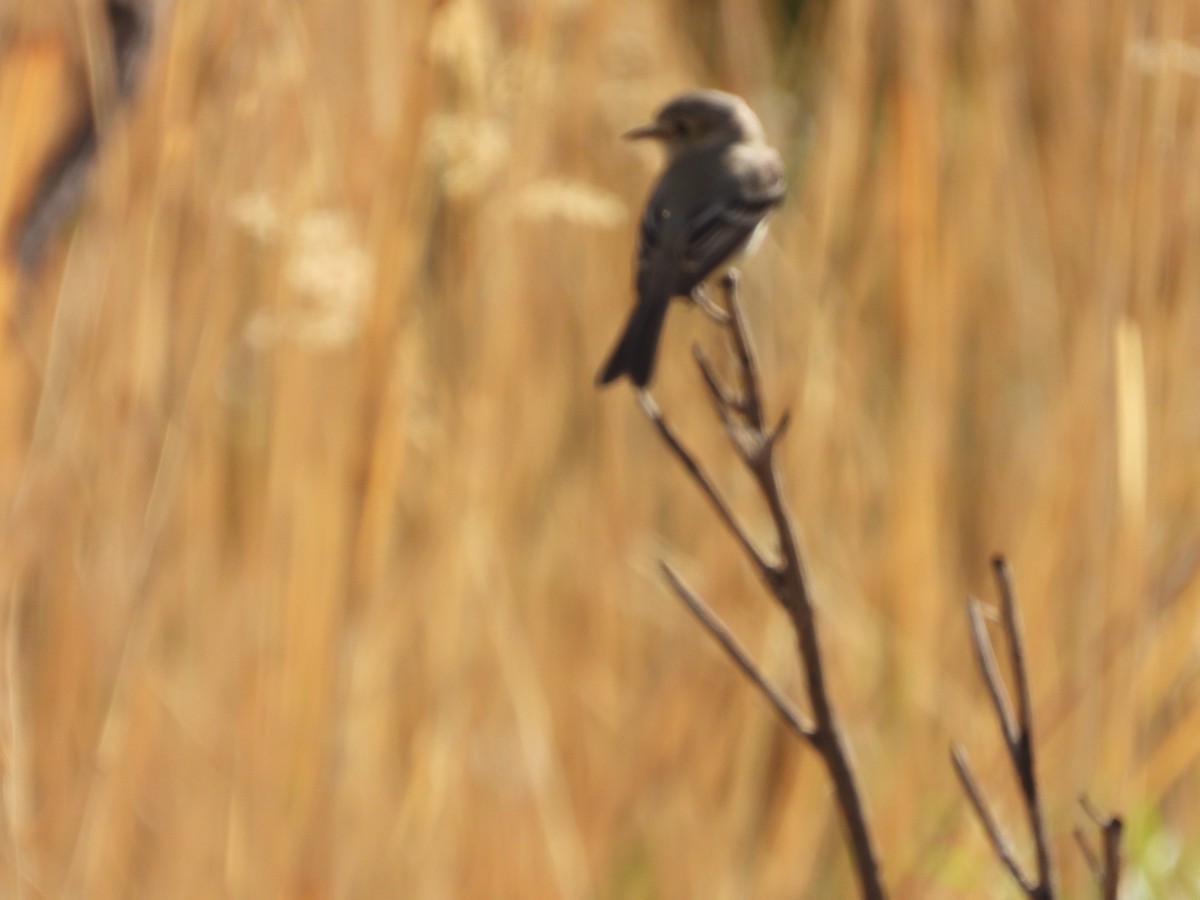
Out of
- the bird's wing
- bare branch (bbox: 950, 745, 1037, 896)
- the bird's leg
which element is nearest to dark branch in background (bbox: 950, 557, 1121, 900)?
bare branch (bbox: 950, 745, 1037, 896)

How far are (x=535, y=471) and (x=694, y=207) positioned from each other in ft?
0.78

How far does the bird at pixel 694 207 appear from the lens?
1.00 meters

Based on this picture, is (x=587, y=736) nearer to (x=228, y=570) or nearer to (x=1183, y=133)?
(x=228, y=570)

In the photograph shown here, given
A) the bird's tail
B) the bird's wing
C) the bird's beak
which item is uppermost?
the bird's beak

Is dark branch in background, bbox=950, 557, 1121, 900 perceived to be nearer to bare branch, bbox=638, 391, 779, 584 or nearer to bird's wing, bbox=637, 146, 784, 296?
bare branch, bbox=638, 391, 779, 584

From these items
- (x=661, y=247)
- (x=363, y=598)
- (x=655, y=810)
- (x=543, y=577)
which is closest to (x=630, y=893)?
(x=655, y=810)

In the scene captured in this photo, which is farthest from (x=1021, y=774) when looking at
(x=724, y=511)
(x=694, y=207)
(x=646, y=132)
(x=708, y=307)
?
(x=646, y=132)

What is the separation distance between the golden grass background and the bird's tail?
82mm

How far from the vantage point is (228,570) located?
3.98ft

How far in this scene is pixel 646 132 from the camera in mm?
1256

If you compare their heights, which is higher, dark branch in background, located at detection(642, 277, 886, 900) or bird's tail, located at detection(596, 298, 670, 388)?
bird's tail, located at detection(596, 298, 670, 388)

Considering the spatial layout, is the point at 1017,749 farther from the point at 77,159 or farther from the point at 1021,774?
the point at 77,159

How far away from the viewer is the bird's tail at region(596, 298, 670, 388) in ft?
3.08

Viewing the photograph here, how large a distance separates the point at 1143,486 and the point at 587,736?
18.5 inches
